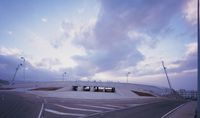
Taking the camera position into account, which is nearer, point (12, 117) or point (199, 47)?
point (12, 117)

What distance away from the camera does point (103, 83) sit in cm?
8125

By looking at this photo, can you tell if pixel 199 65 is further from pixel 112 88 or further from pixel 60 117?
pixel 112 88

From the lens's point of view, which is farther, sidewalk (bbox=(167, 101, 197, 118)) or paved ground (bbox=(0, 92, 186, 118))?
sidewalk (bbox=(167, 101, 197, 118))

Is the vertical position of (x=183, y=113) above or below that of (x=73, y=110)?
below

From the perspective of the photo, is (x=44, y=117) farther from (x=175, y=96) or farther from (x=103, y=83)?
(x=103, y=83)

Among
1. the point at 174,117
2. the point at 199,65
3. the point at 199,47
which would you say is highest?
the point at 199,47

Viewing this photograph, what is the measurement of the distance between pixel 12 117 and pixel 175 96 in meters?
59.2

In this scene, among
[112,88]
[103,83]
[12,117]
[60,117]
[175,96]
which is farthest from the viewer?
[103,83]

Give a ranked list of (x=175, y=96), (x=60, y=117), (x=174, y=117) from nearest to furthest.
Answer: (x=60, y=117) < (x=174, y=117) < (x=175, y=96)

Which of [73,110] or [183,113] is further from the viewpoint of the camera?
[183,113]

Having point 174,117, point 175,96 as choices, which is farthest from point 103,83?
point 174,117

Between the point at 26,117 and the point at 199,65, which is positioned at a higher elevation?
the point at 199,65

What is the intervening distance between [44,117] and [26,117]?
40.8 inches

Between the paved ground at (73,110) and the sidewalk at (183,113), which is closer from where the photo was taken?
the paved ground at (73,110)
